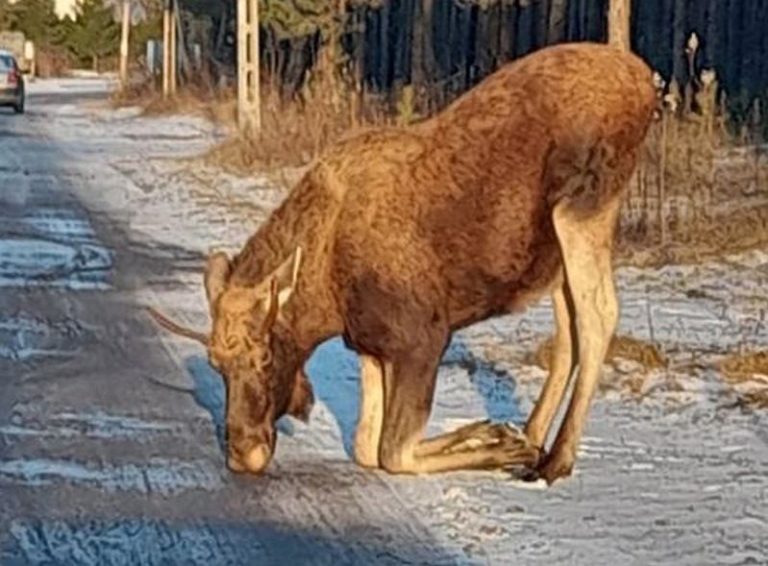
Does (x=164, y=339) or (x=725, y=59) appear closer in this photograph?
(x=164, y=339)

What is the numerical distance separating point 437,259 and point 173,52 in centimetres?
4539

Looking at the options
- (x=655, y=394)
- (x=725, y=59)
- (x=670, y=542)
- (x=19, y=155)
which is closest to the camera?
(x=670, y=542)

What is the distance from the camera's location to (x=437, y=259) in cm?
930

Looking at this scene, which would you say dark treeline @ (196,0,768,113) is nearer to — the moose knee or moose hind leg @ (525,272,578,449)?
moose hind leg @ (525,272,578,449)

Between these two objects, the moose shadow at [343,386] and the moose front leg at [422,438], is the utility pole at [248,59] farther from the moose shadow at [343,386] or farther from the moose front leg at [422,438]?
the moose front leg at [422,438]

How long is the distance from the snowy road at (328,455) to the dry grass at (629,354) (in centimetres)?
15

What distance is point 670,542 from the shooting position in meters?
8.23

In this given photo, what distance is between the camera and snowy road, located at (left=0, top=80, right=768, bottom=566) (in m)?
8.20

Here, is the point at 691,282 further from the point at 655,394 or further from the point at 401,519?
the point at 401,519

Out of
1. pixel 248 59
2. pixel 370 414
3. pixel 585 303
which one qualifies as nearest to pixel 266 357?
pixel 370 414

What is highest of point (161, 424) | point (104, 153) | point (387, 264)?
point (387, 264)

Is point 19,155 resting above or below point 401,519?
below

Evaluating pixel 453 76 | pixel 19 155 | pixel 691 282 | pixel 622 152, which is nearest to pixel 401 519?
pixel 622 152

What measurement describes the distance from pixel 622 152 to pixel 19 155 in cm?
2500
